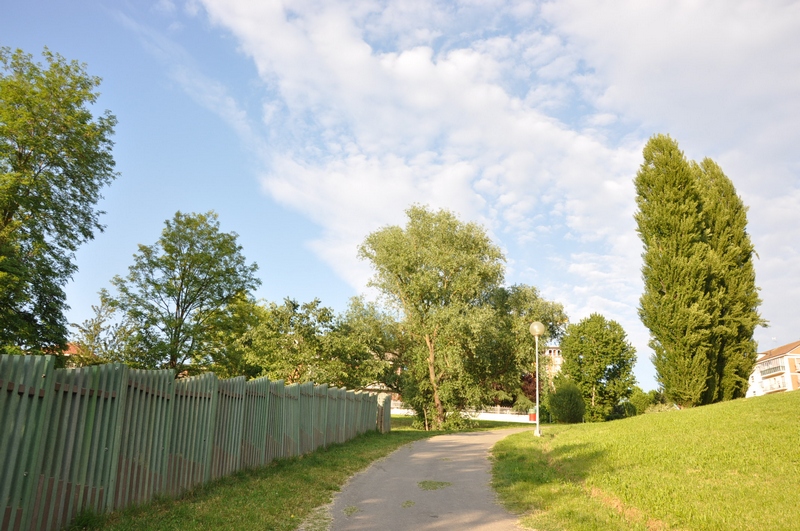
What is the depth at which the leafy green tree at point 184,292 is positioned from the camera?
109 ft

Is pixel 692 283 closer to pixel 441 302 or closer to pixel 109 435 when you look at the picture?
pixel 441 302

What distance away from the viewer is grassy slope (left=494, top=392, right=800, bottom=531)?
6598 millimetres

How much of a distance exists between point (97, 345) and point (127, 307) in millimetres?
3028

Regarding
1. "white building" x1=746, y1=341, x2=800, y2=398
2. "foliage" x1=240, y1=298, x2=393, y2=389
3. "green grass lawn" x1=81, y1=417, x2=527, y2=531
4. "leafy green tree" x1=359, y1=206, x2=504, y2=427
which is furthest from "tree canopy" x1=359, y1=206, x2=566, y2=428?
"white building" x1=746, y1=341, x2=800, y2=398

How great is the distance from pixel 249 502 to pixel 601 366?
31166 millimetres

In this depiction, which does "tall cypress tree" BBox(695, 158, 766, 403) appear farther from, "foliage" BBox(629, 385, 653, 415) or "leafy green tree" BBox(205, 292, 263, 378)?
"leafy green tree" BBox(205, 292, 263, 378)

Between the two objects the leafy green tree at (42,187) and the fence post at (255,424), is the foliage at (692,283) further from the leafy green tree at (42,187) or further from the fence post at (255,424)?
the leafy green tree at (42,187)

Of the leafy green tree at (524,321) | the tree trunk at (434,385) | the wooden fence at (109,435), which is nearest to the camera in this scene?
the wooden fence at (109,435)

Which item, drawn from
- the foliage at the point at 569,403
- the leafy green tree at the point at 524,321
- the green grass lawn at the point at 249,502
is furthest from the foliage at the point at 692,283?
the green grass lawn at the point at 249,502

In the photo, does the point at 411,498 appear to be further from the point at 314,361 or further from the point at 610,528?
the point at 314,361

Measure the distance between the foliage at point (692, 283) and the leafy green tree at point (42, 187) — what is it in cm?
2812

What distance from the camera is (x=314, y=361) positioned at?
957 inches

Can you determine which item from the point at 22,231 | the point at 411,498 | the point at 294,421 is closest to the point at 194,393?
the point at 411,498

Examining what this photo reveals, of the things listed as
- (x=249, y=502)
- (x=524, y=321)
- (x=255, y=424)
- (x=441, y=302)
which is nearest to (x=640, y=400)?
(x=524, y=321)
